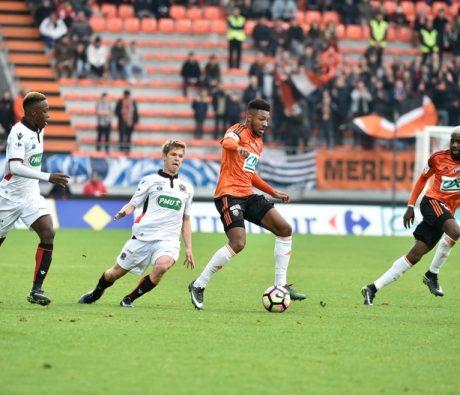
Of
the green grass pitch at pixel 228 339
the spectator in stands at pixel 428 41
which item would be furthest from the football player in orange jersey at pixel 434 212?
the spectator in stands at pixel 428 41

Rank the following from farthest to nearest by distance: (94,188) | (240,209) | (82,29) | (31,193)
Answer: (82,29) < (94,188) < (240,209) < (31,193)

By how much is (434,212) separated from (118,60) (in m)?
22.4

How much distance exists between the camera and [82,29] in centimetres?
3481

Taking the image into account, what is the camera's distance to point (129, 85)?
1393 inches

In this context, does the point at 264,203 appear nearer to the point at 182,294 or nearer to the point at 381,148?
the point at 182,294

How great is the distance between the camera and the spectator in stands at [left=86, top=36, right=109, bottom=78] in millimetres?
34656

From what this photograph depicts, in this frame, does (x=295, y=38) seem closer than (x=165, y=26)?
Yes

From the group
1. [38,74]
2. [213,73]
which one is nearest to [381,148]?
[213,73]

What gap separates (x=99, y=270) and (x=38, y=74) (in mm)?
18900

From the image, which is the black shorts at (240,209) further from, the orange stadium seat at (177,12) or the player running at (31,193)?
the orange stadium seat at (177,12)

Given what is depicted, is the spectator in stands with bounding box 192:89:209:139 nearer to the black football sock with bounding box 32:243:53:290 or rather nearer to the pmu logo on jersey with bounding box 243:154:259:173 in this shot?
the pmu logo on jersey with bounding box 243:154:259:173

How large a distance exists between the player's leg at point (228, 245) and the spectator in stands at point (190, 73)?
868 inches

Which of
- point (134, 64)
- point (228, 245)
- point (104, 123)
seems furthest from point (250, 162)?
point (134, 64)

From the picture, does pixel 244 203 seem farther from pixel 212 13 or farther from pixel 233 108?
pixel 212 13
